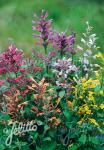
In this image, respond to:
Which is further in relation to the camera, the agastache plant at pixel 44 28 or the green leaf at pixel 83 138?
the agastache plant at pixel 44 28

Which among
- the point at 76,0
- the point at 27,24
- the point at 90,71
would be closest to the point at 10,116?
the point at 90,71

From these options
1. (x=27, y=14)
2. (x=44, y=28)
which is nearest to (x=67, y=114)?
(x=44, y=28)

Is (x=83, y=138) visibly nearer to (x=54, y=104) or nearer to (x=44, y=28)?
(x=54, y=104)

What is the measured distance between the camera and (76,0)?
977cm

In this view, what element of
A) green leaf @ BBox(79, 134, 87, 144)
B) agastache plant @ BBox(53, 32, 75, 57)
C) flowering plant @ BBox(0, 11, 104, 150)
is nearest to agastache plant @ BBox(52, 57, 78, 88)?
flowering plant @ BBox(0, 11, 104, 150)

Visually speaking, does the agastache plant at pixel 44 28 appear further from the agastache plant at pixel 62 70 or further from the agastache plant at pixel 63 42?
the agastache plant at pixel 62 70

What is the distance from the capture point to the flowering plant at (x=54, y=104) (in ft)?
8.57

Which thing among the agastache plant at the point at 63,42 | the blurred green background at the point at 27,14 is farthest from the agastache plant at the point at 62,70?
the blurred green background at the point at 27,14

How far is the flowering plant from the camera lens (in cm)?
261

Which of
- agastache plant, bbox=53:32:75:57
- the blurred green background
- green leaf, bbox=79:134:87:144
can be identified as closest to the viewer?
green leaf, bbox=79:134:87:144

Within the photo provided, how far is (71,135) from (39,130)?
163 mm

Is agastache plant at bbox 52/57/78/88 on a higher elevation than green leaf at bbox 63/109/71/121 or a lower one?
higher

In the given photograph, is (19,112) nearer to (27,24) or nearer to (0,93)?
(0,93)

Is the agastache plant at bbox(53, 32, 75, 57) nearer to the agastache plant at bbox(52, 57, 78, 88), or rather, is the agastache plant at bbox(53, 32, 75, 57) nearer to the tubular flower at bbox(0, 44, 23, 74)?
the agastache plant at bbox(52, 57, 78, 88)
